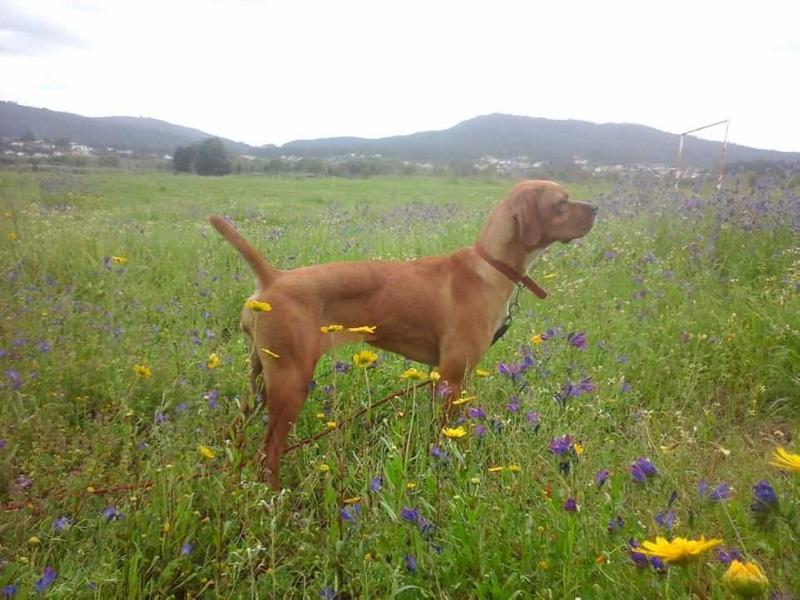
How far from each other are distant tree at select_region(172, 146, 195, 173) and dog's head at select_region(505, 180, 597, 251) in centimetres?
1491

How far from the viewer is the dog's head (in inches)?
138

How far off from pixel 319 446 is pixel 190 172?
62.0ft

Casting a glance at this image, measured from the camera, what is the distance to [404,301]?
3.39 m

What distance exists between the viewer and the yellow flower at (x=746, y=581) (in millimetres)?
812

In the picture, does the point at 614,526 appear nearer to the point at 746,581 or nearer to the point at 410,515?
the point at 410,515

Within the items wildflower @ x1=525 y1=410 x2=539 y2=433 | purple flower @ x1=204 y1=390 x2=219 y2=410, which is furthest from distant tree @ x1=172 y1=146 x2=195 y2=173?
wildflower @ x1=525 y1=410 x2=539 y2=433

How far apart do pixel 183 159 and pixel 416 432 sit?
1747 centimetres

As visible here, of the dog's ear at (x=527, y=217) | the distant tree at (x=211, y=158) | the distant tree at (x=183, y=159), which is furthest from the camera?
the distant tree at (x=211, y=158)

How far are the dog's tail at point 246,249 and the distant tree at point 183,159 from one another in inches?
586

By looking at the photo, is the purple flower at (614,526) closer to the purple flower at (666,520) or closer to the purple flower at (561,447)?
the purple flower at (666,520)

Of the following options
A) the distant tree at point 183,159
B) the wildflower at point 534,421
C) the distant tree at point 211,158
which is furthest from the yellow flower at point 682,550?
the distant tree at point 211,158

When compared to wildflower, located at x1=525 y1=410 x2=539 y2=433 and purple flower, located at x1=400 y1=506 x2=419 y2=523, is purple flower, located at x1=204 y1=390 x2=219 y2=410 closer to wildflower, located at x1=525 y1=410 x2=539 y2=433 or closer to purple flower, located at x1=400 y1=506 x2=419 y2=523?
purple flower, located at x1=400 y1=506 x2=419 y2=523

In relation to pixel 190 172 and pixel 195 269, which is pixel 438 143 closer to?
pixel 190 172

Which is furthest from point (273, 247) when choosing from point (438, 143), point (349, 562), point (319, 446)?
point (438, 143)
